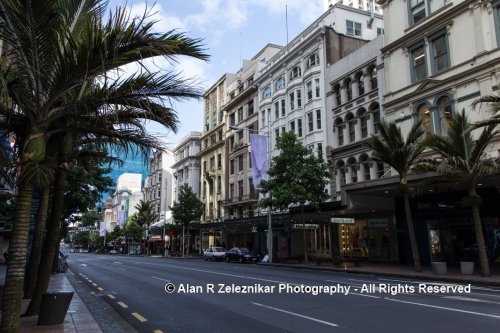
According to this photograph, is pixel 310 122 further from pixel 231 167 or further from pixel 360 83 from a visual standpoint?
pixel 231 167

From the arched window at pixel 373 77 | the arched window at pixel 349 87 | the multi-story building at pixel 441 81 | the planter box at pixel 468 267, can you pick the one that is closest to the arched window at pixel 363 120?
the arched window at pixel 373 77

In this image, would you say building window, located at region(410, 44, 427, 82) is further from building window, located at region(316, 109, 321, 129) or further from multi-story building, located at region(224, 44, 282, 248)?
multi-story building, located at region(224, 44, 282, 248)

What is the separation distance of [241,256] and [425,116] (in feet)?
66.4

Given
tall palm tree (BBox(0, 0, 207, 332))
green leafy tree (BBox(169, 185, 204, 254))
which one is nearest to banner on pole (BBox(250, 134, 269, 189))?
green leafy tree (BBox(169, 185, 204, 254))

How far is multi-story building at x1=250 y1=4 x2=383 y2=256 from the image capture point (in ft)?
132

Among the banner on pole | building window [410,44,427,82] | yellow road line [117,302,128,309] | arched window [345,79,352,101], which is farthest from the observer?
the banner on pole

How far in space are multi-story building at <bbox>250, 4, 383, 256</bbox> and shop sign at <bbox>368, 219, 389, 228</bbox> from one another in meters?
4.65

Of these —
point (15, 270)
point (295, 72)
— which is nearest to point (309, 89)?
point (295, 72)

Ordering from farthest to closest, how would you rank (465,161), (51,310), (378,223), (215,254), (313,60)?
(215,254) < (313,60) < (378,223) < (465,161) < (51,310)

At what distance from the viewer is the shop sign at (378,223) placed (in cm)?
3394

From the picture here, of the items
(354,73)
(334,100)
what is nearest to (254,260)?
(334,100)

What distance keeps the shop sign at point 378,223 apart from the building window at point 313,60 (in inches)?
610

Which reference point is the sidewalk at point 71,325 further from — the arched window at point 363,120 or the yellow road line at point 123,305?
the arched window at point 363,120

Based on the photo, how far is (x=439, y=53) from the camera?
1126 inches
